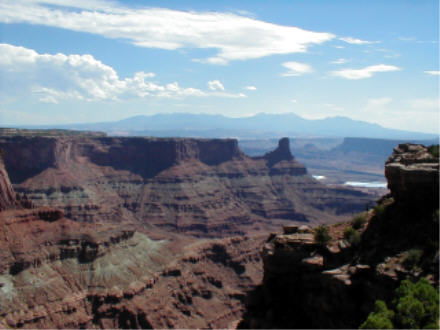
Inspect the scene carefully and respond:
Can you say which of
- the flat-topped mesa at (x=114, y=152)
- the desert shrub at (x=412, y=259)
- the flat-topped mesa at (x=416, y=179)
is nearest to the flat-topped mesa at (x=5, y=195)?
the flat-topped mesa at (x=114, y=152)

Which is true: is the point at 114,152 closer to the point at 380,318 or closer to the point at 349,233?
the point at 349,233

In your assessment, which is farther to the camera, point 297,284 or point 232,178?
point 232,178

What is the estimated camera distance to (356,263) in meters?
24.2

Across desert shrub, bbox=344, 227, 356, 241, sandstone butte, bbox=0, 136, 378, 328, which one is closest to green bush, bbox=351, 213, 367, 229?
desert shrub, bbox=344, 227, 356, 241

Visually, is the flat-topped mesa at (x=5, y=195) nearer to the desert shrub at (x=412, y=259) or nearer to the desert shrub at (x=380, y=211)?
the desert shrub at (x=380, y=211)

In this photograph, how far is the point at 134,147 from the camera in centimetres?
16662

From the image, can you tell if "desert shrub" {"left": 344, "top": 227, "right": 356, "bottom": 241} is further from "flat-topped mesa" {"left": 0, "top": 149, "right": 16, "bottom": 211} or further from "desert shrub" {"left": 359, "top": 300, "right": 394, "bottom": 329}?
"flat-topped mesa" {"left": 0, "top": 149, "right": 16, "bottom": 211}

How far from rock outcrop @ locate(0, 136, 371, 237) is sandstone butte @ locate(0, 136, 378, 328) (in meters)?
0.42

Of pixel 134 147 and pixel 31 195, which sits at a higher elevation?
pixel 134 147

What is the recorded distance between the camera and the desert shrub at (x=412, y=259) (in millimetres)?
21820

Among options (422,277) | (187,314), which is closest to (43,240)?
(187,314)

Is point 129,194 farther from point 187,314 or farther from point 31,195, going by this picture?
point 187,314

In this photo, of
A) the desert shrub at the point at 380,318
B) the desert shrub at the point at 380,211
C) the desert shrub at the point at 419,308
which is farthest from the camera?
the desert shrub at the point at 380,211

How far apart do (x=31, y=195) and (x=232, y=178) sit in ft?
245
